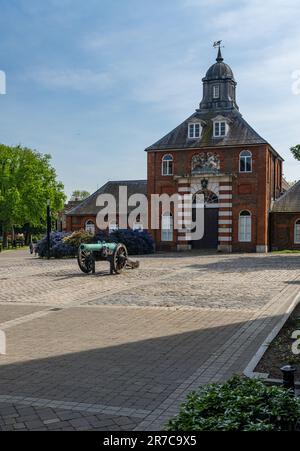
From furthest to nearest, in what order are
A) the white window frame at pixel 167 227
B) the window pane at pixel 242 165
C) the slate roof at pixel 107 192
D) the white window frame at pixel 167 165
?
1. the slate roof at pixel 107 192
2. the white window frame at pixel 167 165
3. the white window frame at pixel 167 227
4. the window pane at pixel 242 165

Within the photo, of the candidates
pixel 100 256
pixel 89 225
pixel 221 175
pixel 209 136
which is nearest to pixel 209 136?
pixel 209 136

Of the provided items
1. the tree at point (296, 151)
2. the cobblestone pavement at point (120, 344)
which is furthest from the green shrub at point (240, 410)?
the tree at point (296, 151)

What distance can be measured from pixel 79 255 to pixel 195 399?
621 inches

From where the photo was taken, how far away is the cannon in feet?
63.3

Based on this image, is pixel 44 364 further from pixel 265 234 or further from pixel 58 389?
pixel 265 234

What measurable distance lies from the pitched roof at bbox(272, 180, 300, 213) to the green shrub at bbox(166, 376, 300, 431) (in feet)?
112

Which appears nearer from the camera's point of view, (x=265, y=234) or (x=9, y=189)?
(x=265, y=234)

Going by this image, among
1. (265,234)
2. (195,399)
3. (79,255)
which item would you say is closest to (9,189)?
(265,234)

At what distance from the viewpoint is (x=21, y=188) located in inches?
2114

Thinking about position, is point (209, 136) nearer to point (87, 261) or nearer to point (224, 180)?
point (224, 180)

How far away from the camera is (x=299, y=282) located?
15.7 metres

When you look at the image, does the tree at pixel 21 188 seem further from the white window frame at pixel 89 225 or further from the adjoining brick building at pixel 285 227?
the adjoining brick building at pixel 285 227

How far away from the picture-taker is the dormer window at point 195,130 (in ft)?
122

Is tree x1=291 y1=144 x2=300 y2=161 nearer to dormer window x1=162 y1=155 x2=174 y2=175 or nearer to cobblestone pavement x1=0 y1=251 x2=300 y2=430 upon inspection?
dormer window x1=162 y1=155 x2=174 y2=175
